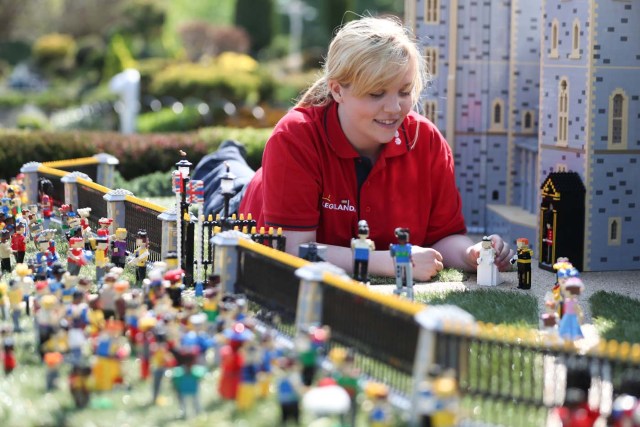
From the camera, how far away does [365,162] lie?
392 inches

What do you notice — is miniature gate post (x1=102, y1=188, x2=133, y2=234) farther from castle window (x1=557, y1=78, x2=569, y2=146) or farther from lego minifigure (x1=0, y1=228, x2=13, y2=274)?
castle window (x1=557, y1=78, x2=569, y2=146)

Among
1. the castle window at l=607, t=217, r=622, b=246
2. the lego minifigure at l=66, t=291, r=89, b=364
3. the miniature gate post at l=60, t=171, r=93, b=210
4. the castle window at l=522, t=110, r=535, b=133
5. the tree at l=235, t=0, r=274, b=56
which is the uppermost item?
the tree at l=235, t=0, r=274, b=56

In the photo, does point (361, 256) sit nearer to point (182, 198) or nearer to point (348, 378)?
point (182, 198)

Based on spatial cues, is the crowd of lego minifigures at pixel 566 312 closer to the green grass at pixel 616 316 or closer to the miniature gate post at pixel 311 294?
the green grass at pixel 616 316

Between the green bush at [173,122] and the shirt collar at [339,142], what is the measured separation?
829 inches

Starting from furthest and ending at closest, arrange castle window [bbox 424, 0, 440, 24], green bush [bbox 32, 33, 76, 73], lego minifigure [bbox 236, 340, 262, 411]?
green bush [bbox 32, 33, 76, 73], castle window [bbox 424, 0, 440, 24], lego minifigure [bbox 236, 340, 262, 411]

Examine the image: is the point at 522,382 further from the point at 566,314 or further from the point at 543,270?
the point at 543,270

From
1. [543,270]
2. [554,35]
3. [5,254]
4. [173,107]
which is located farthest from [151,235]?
[173,107]

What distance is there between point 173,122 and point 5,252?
20.7 metres

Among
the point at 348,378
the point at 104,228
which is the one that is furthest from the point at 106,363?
the point at 104,228

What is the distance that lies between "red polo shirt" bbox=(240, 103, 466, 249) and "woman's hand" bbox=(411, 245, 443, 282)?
0.48m

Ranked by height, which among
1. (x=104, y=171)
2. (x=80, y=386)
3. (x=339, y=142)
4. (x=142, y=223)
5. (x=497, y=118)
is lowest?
(x=80, y=386)

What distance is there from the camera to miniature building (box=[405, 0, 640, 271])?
38.1 feet

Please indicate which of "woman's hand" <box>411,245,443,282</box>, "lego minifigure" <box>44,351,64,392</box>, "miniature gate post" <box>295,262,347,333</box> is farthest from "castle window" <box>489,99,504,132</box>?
"lego minifigure" <box>44,351,64,392</box>
